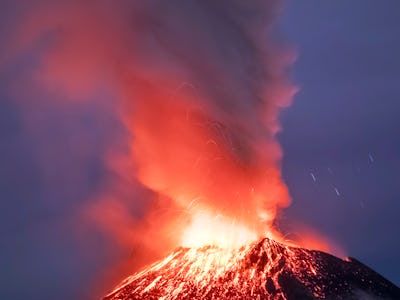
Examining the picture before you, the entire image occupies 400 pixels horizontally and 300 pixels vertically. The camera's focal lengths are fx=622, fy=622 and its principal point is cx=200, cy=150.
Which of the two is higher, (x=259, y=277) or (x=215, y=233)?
(x=215, y=233)

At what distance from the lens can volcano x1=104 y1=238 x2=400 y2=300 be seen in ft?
224

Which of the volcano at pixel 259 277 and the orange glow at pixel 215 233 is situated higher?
the orange glow at pixel 215 233

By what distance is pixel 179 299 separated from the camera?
70.4m

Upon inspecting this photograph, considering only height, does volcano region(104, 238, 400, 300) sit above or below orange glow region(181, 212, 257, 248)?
below

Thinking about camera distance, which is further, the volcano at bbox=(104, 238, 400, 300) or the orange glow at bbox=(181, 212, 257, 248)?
the orange glow at bbox=(181, 212, 257, 248)

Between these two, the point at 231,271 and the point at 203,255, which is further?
the point at 203,255

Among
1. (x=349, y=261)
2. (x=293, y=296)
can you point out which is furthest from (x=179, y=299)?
(x=349, y=261)

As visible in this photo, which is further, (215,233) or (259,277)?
(215,233)

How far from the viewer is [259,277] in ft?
235

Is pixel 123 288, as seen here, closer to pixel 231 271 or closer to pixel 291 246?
pixel 231 271

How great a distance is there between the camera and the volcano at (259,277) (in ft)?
224

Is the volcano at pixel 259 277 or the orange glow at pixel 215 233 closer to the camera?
the volcano at pixel 259 277

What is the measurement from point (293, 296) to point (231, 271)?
1078cm

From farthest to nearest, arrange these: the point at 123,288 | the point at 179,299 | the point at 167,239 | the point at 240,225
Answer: the point at 167,239, the point at 240,225, the point at 123,288, the point at 179,299
